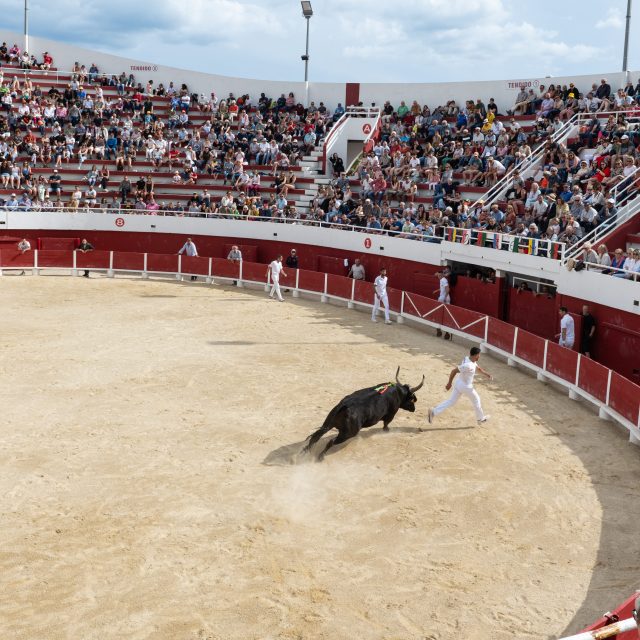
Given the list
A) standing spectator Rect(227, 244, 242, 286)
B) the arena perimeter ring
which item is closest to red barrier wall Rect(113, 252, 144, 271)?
standing spectator Rect(227, 244, 242, 286)

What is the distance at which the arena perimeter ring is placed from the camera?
26.0 ft

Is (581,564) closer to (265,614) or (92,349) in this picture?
(265,614)

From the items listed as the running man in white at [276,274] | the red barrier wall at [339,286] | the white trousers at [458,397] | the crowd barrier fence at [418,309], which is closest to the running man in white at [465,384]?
the white trousers at [458,397]

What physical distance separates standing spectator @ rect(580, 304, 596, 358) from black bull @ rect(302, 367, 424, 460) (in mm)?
5780

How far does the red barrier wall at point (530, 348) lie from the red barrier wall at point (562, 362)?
31 centimetres

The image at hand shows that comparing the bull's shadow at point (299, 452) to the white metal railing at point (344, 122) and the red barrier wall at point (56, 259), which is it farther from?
the white metal railing at point (344, 122)

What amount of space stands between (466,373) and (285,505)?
167 inches

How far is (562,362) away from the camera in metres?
16.1

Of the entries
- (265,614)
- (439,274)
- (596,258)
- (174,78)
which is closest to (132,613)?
(265,614)

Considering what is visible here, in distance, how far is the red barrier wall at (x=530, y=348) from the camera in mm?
16906

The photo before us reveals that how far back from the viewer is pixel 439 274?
23.3m

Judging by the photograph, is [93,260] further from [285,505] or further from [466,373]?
[285,505]

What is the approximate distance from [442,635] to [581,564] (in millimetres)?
2264

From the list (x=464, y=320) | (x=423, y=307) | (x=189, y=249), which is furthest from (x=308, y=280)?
(x=464, y=320)
